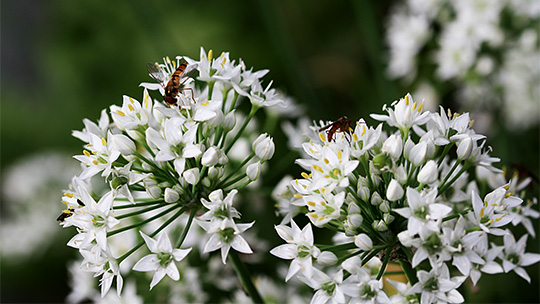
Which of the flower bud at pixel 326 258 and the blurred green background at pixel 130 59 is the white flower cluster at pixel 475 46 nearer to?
the blurred green background at pixel 130 59

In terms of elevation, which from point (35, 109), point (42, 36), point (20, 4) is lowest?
point (35, 109)

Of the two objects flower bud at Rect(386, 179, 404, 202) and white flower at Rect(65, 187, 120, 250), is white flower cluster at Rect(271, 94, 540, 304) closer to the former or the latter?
flower bud at Rect(386, 179, 404, 202)

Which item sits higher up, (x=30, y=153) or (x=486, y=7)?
(x=486, y=7)

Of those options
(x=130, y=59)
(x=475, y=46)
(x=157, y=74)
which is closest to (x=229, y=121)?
(x=157, y=74)

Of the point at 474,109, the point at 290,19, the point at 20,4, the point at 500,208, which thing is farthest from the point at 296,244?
the point at 20,4

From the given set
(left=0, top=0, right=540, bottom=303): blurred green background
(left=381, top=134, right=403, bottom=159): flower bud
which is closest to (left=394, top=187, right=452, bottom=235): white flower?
(left=381, top=134, right=403, bottom=159): flower bud

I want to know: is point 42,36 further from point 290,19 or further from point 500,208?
point 500,208

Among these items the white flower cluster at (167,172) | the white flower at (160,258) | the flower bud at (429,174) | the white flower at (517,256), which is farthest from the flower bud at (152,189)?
the white flower at (517,256)
